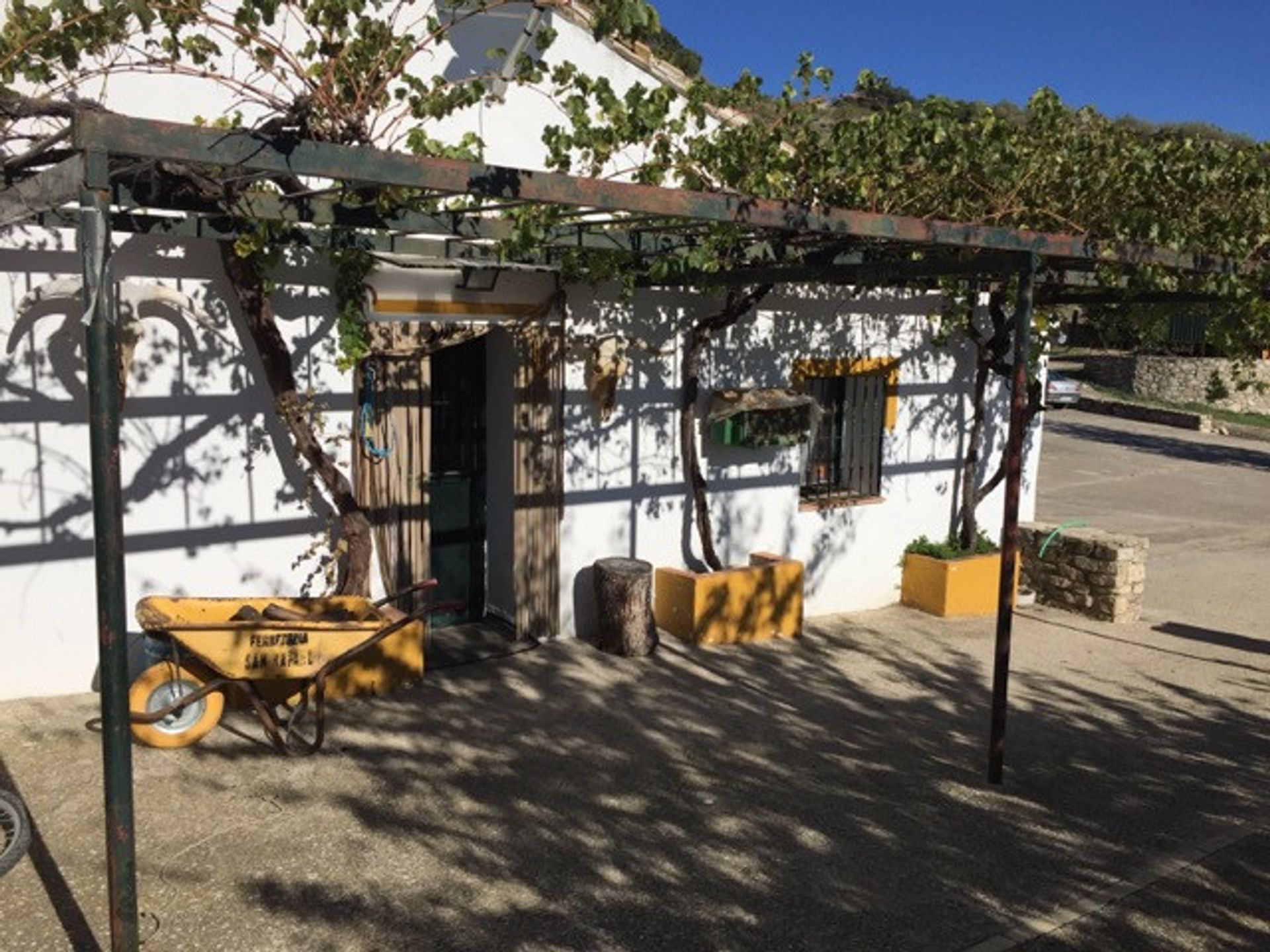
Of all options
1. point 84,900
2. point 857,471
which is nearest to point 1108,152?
point 857,471

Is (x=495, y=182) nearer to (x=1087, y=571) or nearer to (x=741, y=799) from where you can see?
(x=741, y=799)

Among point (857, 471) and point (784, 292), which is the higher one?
point (784, 292)

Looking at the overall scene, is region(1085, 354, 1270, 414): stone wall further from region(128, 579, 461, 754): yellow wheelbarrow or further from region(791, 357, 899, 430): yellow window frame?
region(128, 579, 461, 754): yellow wheelbarrow

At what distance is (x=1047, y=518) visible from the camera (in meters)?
15.6

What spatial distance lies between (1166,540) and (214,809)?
13.1 meters

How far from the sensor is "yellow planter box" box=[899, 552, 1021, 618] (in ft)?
33.6

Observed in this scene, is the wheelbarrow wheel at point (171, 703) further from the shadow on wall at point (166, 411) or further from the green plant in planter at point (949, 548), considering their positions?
the green plant in planter at point (949, 548)

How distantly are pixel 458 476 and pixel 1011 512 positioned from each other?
4.29 m

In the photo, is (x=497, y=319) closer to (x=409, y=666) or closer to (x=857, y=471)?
(x=409, y=666)

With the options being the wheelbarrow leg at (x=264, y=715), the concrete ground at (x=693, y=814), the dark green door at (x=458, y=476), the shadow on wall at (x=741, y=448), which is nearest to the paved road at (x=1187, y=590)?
the concrete ground at (x=693, y=814)

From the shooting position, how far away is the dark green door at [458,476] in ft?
28.1

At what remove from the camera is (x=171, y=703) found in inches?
242

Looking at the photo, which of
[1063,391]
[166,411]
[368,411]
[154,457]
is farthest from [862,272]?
[1063,391]

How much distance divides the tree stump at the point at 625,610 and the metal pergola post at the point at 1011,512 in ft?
9.46
